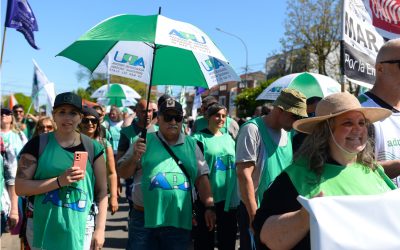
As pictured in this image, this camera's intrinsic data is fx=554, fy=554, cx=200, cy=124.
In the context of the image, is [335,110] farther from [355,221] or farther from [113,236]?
[113,236]

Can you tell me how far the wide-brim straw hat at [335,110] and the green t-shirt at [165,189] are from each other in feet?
6.46

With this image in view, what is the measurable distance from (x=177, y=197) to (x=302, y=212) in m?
2.32

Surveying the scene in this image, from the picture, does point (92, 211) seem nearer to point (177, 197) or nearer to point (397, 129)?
point (177, 197)

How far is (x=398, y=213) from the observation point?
2.51m

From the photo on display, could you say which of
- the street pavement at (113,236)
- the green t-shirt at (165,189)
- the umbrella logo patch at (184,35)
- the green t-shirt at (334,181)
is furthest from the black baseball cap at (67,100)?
the street pavement at (113,236)

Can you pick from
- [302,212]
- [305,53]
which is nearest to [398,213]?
[302,212]

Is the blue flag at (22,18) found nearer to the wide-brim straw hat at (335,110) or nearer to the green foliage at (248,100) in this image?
the wide-brim straw hat at (335,110)

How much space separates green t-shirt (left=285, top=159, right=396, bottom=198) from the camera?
2617 millimetres

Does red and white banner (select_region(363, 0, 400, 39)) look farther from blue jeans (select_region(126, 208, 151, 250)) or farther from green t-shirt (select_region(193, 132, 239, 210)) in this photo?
blue jeans (select_region(126, 208, 151, 250))

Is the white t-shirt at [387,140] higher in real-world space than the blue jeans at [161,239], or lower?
higher

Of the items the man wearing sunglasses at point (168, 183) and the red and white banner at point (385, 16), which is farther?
the red and white banner at point (385, 16)

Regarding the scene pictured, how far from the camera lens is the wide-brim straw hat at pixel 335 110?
275 centimetres

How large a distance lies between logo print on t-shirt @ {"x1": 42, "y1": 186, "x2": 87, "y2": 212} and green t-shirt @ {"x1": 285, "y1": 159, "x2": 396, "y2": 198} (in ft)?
6.52

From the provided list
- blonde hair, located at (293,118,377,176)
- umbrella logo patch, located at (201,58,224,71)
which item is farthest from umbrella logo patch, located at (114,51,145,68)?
blonde hair, located at (293,118,377,176)
